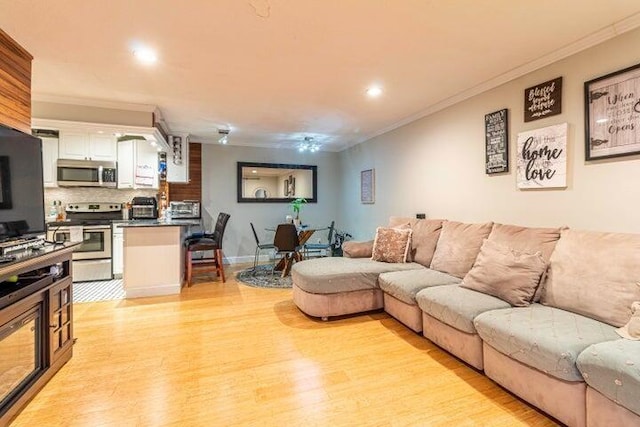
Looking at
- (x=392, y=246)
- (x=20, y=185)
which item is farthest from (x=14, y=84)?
(x=392, y=246)

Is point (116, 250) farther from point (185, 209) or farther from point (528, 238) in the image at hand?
point (528, 238)

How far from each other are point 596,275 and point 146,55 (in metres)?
3.64

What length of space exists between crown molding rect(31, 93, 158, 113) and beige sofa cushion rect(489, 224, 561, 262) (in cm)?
407

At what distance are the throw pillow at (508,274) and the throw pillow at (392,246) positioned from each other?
1062 mm

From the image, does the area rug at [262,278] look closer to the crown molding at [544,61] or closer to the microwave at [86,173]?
the microwave at [86,173]

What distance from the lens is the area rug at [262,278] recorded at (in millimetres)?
4410

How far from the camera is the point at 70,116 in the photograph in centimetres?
346

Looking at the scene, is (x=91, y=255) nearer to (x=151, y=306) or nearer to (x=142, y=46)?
(x=151, y=306)

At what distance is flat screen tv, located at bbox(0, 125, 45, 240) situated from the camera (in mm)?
1944

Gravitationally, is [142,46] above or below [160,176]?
above

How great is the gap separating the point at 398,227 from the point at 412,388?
220 cm

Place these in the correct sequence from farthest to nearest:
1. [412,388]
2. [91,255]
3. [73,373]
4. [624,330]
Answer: [91,255] → [73,373] → [412,388] → [624,330]

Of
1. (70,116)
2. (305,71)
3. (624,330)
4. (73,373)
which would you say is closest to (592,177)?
(624,330)

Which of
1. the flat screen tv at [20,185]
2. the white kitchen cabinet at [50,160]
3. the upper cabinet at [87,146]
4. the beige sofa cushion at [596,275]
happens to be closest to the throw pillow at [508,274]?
the beige sofa cushion at [596,275]
